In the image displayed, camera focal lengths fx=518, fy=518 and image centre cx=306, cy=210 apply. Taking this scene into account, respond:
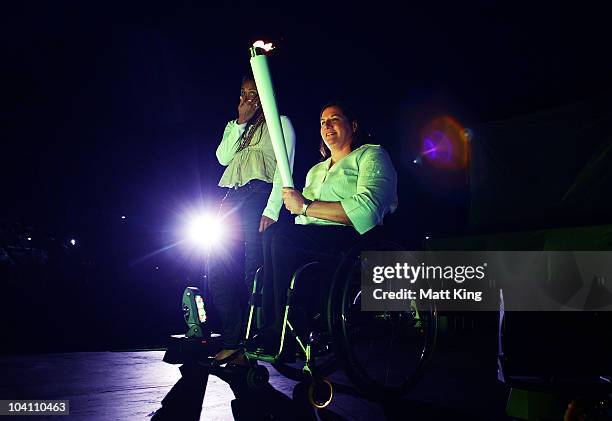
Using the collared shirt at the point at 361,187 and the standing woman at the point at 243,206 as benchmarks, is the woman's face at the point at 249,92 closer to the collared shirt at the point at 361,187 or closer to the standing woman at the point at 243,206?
the standing woman at the point at 243,206

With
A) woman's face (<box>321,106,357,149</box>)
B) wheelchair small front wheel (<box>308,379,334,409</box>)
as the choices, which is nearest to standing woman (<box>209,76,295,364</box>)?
woman's face (<box>321,106,357,149</box>)

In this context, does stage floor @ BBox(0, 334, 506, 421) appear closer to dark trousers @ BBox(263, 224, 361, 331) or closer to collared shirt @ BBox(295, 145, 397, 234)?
dark trousers @ BBox(263, 224, 361, 331)

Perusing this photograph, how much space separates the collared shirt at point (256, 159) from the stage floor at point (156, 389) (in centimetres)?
110

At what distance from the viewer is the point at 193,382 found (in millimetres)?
3020

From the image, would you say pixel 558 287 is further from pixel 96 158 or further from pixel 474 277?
pixel 96 158

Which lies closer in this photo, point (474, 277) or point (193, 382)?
point (193, 382)

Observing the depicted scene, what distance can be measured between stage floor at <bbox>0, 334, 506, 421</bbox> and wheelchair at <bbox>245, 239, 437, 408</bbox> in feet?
0.45

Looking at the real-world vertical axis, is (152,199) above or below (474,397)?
above

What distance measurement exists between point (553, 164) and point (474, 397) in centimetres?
469

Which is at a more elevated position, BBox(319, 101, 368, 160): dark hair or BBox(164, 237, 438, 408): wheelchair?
BBox(319, 101, 368, 160): dark hair

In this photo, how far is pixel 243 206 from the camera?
320 cm

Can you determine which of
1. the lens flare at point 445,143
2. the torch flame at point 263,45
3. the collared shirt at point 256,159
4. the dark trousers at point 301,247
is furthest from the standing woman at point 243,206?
the lens flare at point 445,143

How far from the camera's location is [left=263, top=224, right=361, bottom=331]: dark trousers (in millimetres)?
2529

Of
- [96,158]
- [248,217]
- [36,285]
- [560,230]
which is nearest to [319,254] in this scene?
[248,217]
